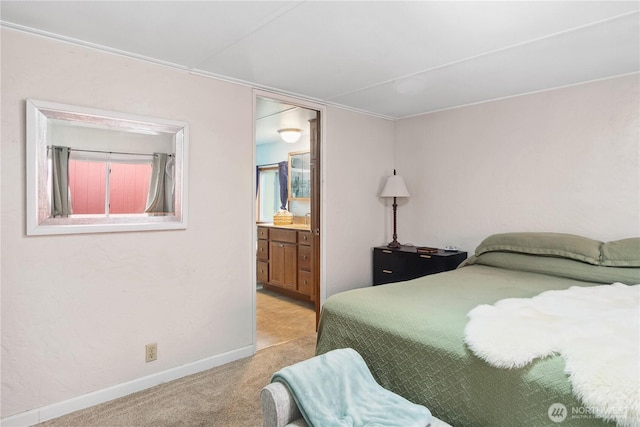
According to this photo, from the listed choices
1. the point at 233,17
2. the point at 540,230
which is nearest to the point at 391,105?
the point at 540,230

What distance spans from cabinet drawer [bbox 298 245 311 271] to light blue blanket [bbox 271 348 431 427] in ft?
9.37

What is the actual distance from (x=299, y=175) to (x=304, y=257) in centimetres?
137

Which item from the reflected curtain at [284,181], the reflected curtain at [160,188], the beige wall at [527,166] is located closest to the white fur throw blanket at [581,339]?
the beige wall at [527,166]

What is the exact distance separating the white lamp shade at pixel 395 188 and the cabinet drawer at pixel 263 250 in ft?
6.53

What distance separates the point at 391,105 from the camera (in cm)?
371

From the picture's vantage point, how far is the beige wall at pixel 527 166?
2.83 meters

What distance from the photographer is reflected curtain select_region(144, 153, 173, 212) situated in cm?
261

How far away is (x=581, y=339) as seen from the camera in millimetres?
1448

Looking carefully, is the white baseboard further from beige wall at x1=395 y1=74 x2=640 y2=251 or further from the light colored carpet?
beige wall at x1=395 y1=74 x2=640 y2=251

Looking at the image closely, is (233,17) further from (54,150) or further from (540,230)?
(540,230)

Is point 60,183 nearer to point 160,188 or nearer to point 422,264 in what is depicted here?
point 160,188

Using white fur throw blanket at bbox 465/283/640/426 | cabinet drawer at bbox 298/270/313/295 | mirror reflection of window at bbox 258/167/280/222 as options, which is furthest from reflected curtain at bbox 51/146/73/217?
mirror reflection of window at bbox 258/167/280/222

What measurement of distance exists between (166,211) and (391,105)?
234cm

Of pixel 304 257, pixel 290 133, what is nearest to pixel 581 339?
pixel 304 257
